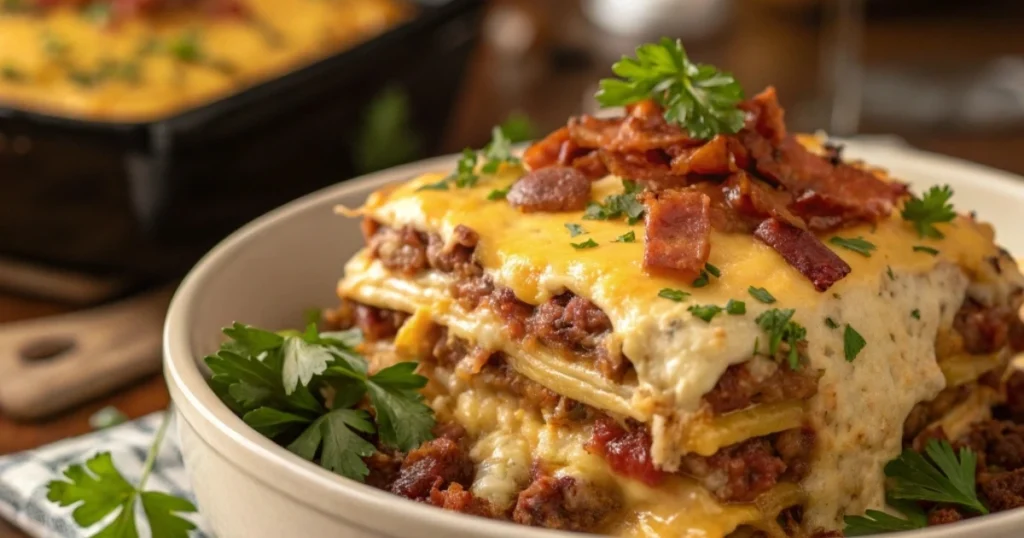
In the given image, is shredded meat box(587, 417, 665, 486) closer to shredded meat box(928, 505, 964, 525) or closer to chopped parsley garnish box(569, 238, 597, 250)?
chopped parsley garnish box(569, 238, 597, 250)

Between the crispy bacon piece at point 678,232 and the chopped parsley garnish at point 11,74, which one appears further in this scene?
the chopped parsley garnish at point 11,74

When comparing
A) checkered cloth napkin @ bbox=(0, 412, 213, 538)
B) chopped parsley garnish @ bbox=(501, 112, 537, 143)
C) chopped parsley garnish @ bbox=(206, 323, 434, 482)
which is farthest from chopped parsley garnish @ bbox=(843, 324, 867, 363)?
chopped parsley garnish @ bbox=(501, 112, 537, 143)

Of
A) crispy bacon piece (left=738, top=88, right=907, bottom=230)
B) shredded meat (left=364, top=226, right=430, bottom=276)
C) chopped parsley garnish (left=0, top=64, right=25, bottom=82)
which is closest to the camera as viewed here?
crispy bacon piece (left=738, top=88, right=907, bottom=230)

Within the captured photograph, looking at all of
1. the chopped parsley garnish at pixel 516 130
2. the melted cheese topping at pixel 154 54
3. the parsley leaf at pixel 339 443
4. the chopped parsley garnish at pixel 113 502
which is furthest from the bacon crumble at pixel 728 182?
the melted cheese topping at pixel 154 54

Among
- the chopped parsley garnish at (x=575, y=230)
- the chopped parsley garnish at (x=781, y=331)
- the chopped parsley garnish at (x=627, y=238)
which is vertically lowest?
the chopped parsley garnish at (x=781, y=331)

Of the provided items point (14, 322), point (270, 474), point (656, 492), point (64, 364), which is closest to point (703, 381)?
point (656, 492)

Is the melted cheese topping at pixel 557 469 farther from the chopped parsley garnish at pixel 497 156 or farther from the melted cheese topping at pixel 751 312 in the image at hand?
the chopped parsley garnish at pixel 497 156

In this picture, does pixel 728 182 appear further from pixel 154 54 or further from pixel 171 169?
pixel 154 54
